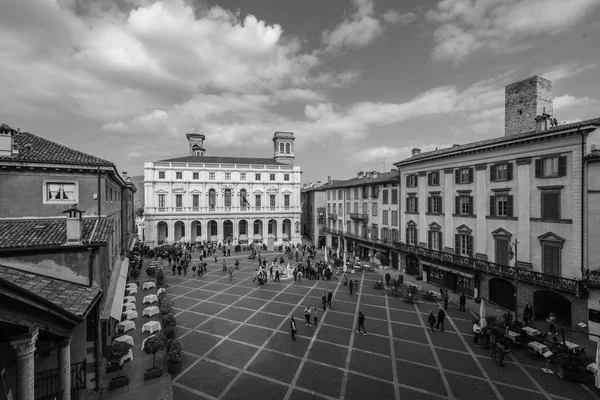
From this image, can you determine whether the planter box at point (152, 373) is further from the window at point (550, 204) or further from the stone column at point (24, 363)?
the window at point (550, 204)

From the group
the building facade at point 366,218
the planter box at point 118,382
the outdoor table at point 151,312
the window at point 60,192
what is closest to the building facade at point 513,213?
the building facade at point 366,218

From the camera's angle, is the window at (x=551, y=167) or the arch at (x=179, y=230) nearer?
the window at (x=551, y=167)

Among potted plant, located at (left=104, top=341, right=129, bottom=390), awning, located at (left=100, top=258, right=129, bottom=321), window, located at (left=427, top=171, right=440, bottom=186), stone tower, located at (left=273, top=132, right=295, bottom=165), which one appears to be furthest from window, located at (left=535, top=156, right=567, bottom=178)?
stone tower, located at (left=273, top=132, right=295, bottom=165)

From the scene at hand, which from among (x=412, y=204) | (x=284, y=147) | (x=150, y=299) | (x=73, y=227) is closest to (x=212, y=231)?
(x=284, y=147)

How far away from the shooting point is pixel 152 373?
1285cm

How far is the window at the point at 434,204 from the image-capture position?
28969 millimetres

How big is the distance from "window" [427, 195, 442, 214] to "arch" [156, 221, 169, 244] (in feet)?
144

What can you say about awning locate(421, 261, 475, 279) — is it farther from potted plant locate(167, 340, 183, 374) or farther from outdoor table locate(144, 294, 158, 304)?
outdoor table locate(144, 294, 158, 304)

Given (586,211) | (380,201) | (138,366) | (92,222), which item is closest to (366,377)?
(138,366)

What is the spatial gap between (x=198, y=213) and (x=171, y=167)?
9622 millimetres

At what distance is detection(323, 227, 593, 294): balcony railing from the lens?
18.1 meters

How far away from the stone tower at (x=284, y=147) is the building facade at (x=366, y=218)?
48.3 ft

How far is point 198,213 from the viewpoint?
177ft

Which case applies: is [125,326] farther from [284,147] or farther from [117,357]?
[284,147]
